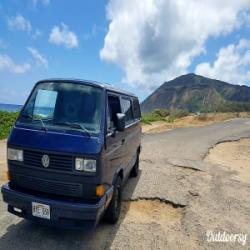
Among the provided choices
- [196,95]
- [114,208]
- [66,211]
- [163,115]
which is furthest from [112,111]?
[196,95]

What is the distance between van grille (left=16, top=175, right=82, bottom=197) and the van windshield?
784 mm

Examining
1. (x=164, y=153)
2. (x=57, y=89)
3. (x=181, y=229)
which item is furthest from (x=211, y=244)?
(x=164, y=153)

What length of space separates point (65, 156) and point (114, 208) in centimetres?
148

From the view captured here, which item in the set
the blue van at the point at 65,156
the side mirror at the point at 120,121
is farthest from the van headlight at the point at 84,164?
the side mirror at the point at 120,121

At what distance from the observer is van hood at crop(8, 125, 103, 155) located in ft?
14.4

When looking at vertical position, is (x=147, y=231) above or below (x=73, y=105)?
below

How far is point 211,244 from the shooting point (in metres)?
5.05

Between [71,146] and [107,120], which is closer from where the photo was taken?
[71,146]

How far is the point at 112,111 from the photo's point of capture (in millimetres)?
5387

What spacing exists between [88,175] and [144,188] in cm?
339

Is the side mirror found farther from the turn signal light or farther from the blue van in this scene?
the turn signal light

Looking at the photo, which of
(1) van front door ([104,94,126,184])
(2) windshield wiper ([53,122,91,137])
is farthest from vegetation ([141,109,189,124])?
(2) windshield wiper ([53,122,91,137])

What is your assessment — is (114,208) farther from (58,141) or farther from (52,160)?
(58,141)

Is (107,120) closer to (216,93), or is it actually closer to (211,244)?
(211,244)
